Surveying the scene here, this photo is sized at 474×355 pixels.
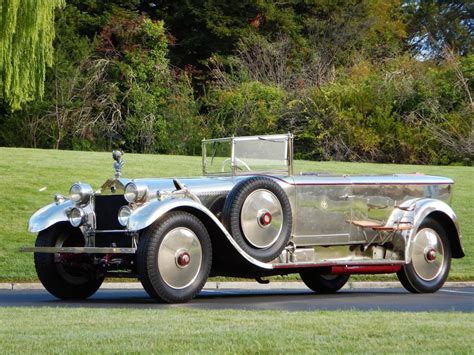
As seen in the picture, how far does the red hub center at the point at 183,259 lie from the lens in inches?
435

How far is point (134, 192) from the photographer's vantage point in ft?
37.2

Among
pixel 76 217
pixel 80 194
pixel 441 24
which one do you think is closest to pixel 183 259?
pixel 76 217

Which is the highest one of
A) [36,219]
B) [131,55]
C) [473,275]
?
[131,55]

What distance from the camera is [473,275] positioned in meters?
16.4

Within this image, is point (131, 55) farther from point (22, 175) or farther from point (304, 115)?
point (22, 175)

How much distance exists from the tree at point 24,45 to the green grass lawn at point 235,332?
14359 mm

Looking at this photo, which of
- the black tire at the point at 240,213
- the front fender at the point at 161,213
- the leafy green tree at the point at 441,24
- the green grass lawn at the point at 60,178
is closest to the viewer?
the front fender at the point at 161,213

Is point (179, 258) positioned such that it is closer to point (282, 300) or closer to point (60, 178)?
point (282, 300)

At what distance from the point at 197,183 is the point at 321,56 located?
3460cm

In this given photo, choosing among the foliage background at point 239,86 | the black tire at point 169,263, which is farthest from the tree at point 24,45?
the black tire at point 169,263

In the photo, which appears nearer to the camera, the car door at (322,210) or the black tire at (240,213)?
the black tire at (240,213)

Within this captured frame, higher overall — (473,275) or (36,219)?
(36,219)

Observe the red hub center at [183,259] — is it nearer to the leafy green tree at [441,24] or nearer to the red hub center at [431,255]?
the red hub center at [431,255]

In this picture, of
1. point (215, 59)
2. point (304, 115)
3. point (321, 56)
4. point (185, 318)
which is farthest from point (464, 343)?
point (321, 56)
